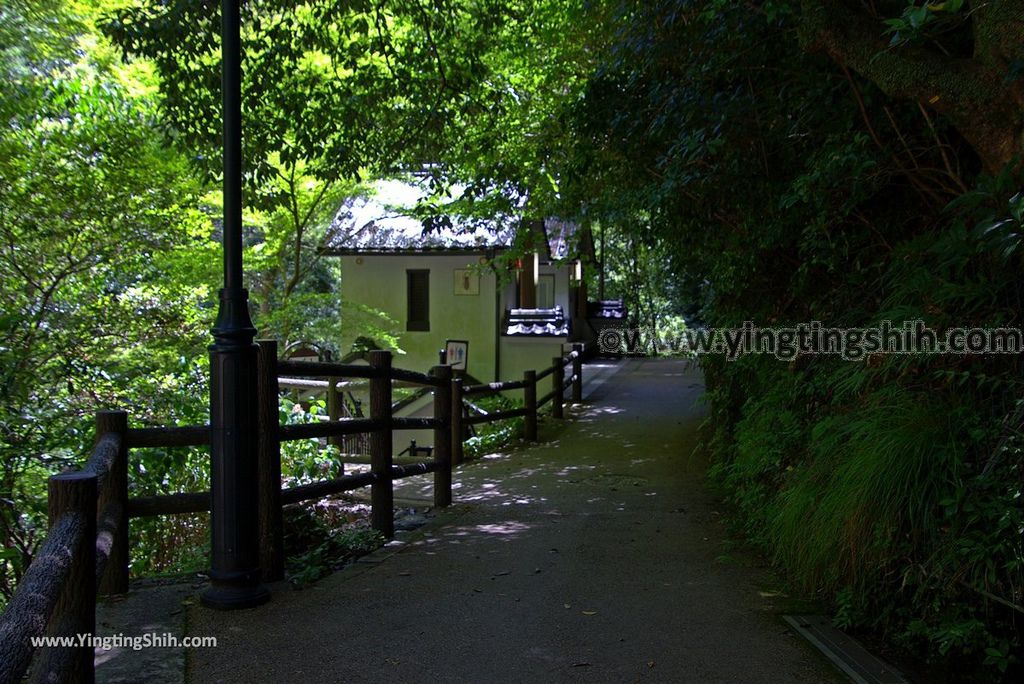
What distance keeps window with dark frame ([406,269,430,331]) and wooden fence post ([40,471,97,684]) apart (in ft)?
58.7

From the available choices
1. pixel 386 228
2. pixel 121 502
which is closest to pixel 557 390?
pixel 386 228

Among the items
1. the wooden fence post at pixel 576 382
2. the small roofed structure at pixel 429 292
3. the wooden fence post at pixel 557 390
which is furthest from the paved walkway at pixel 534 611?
the small roofed structure at pixel 429 292

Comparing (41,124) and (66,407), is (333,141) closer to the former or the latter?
(41,124)

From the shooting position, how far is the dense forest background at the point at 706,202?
409cm

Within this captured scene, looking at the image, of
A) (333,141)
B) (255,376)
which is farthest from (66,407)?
(333,141)

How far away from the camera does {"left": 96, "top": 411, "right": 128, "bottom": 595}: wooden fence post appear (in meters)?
4.30

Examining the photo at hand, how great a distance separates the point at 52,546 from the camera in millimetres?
2426

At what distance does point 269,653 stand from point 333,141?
689cm

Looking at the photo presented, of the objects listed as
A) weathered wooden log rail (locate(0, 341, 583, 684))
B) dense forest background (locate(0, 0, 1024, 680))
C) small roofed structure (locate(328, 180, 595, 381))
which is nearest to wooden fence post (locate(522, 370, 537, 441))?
dense forest background (locate(0, 0, 1024, 680))

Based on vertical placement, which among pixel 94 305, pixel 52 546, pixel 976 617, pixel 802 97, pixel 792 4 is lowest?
pixel 976 617

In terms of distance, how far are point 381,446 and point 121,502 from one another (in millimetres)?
2168

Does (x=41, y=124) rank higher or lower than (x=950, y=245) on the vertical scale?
higher
